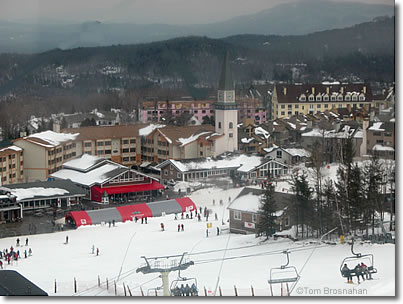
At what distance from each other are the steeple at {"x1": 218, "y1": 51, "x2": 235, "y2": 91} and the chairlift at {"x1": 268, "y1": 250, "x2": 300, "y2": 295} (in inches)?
78.8

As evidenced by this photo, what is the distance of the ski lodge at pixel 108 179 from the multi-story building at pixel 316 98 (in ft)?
5.22

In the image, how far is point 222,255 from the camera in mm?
14016

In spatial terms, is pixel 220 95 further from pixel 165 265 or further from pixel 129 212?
pixel 165 265

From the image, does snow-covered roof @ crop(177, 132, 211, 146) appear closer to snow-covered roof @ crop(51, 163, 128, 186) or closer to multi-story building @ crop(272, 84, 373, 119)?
snow-covered roof @ crop(51, 163, 128, 186)

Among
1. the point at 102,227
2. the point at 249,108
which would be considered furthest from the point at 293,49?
the point at 102,227

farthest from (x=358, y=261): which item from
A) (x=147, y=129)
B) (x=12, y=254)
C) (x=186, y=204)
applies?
(x=12, y=254)

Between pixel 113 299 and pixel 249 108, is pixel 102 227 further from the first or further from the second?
pixel 249 108

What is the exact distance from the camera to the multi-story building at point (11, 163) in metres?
14.2

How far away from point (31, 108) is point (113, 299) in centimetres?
227

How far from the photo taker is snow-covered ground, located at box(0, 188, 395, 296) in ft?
44.9

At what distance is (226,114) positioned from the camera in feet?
46.9

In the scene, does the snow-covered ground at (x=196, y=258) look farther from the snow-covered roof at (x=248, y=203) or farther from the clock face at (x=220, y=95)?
the clock face at (x=220, y=95)

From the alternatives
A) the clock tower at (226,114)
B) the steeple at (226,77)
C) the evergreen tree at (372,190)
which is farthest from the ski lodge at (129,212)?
the evergreen tree at (372,190)

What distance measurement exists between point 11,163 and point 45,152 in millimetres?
384
